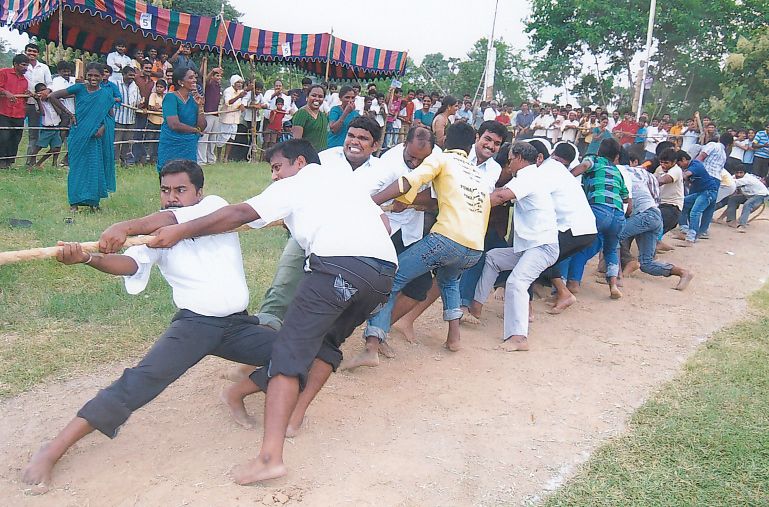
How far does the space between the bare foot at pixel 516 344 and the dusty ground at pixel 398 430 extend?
8 centimetres

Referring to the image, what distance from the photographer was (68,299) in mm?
4891

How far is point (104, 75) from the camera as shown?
7.74 m

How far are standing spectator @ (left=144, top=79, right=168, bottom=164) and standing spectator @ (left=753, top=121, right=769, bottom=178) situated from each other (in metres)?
12.7

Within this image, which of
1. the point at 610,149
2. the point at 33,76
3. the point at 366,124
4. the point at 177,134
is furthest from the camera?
the point at 33,76

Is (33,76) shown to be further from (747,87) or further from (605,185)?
(747,87)

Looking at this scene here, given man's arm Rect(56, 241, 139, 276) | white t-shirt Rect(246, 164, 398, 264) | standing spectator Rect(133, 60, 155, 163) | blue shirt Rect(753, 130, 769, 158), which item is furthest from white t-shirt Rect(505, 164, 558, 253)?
blue shirt Rect(753, 130, 769, 158)

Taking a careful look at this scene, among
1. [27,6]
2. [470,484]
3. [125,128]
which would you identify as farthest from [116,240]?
[27,6]

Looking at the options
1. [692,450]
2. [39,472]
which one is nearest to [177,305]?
[39,472]

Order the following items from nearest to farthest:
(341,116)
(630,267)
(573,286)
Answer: (573,286) → (630,267) → (341,116)

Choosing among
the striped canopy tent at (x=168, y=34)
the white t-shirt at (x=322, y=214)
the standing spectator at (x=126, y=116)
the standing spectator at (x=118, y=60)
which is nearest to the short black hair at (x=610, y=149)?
the white t-shirt at (x=322, y=214)

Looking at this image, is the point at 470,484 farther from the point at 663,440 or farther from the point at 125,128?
the point at 125,128

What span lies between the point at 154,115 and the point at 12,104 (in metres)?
2.18

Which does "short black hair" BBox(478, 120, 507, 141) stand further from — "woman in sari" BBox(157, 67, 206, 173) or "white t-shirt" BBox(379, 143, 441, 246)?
"woman in sari" BBox(157, 67, 206, 173)

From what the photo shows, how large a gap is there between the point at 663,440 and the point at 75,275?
4.44 metres
